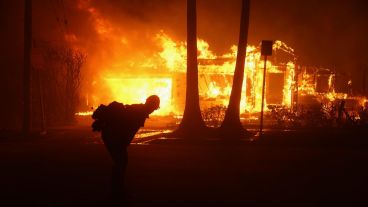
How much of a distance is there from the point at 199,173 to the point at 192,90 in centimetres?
865

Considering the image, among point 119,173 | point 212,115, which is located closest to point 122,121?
point 119,173

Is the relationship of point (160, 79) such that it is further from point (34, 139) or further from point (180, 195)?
point (180, 195)

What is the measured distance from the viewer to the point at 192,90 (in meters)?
19.4

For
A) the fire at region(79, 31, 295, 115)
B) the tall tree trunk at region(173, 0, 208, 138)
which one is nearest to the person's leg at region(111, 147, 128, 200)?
the tall tree trunk at region(173, 0, 208, 138)

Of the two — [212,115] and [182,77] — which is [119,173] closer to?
[212,115]

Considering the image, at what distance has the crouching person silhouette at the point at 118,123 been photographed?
809cm

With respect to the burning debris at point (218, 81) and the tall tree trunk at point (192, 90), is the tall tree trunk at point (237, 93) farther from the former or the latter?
the burning debris at point (218, 81)

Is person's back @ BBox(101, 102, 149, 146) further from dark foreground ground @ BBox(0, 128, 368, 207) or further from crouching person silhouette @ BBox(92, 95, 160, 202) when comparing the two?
dark foreground ground @ BBox(0, 128, 368, 207)

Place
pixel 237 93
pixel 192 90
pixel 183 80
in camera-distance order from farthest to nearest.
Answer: pixel 183 80 → pixel 192 90 → pixel 237 93

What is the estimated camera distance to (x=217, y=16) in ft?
131

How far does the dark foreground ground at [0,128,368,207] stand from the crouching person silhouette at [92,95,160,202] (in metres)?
0.72

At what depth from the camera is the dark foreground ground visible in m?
8.46

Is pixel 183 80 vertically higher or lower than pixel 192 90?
higher

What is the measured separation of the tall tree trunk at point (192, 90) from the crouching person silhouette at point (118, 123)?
10.7 m
